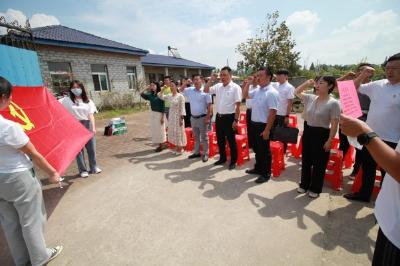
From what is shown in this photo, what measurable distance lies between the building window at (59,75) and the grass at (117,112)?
211cm

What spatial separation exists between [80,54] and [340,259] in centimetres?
1418

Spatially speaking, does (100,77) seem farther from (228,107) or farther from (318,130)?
(318,130)

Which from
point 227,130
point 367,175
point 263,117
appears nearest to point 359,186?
point 367,175

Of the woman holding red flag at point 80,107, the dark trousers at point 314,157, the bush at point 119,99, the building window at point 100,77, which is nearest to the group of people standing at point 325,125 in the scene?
the dark trousers at point 314,157

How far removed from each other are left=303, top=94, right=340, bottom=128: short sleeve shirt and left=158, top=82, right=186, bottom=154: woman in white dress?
305 cm

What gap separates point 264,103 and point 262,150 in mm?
865

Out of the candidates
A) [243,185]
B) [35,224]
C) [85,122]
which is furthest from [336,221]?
[85,122]

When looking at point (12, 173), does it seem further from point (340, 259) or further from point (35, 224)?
point (340, 259)

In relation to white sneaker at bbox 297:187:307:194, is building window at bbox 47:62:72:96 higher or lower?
higher

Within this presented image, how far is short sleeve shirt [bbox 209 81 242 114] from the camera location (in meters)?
4.71

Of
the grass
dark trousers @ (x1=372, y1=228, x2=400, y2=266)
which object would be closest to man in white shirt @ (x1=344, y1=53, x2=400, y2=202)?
dark trousers @ (x1=372, y1=228, x2=400, y2=266)

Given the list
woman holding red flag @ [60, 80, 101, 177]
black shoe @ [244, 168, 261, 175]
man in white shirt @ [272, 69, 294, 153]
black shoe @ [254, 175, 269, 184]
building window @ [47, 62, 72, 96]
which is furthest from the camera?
building window @ [47, 62, 72, 96]

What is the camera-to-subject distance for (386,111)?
293 cm

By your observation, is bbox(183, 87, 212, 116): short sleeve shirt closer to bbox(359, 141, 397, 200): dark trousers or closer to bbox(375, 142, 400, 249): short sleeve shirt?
bbox(359, 141, 397, 200): dark trousers
